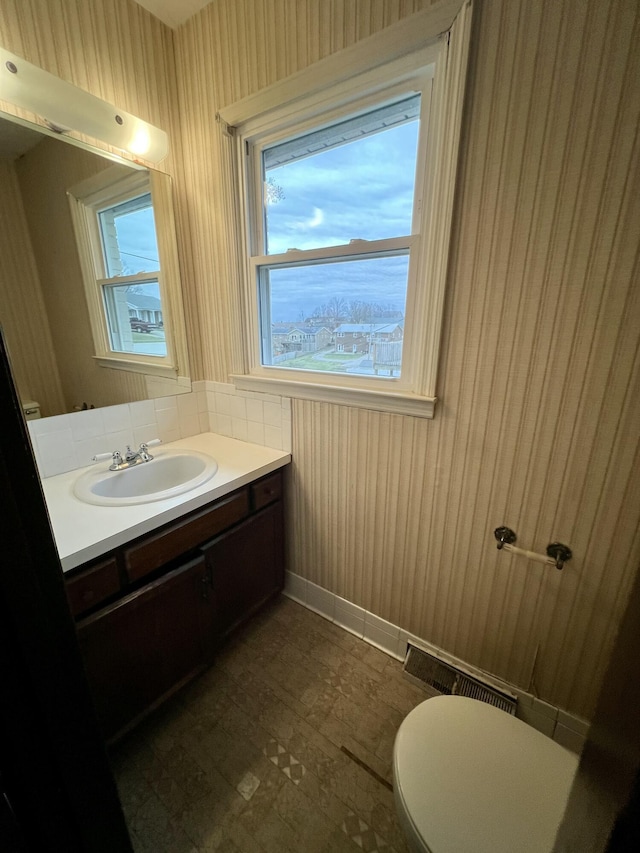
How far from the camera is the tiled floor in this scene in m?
0.98

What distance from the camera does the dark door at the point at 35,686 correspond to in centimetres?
36

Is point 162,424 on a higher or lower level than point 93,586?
higher

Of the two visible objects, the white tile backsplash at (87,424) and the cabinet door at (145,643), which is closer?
the cabinet door at (145,643)

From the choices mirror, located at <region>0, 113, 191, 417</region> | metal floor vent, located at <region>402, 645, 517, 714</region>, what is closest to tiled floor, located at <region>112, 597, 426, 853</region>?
metal floor vent, located at <region>402, 645, 517, 714</region>

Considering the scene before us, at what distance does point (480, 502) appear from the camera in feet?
3.82

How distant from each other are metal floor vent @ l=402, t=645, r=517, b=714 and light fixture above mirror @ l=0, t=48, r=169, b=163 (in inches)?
92.4

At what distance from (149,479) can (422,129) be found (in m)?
1.67

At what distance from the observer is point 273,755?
1148 millimetres

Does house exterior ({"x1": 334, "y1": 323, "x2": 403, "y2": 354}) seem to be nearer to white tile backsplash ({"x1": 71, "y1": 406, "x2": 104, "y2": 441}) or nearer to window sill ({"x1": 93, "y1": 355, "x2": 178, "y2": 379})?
window sill ({"x1": 93, "y1": 355, "x2": 178, "y2": 379})

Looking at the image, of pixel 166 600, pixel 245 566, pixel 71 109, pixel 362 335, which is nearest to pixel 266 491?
pixel 245 566

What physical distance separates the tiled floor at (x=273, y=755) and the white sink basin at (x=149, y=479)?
0.79m

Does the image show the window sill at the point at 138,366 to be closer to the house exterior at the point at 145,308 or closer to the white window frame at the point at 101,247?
the white window frame at the point at 101,247

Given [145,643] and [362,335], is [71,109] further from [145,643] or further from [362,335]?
[145,643]

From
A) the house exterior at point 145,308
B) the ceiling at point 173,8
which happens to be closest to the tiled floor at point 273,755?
the house exterior at point 145,308
